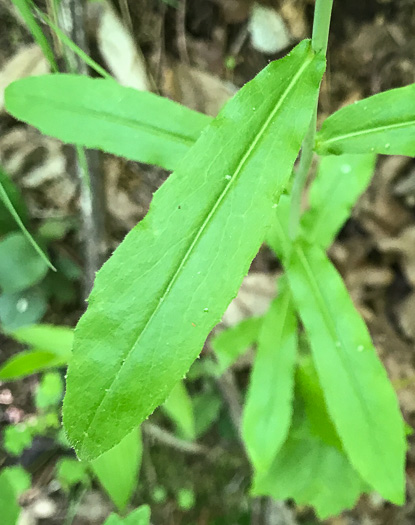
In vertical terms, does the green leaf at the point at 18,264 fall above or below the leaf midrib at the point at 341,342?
above

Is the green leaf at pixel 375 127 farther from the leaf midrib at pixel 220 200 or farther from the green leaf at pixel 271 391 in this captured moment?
the green leaf at pixel 271 391

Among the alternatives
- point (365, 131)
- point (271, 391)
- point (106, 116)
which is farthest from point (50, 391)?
point (365, 131)

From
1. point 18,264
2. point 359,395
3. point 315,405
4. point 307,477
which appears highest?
point 18,264

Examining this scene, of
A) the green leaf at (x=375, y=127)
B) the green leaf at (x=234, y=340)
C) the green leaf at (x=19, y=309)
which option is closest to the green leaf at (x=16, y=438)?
the green leaf at (x=19, y=309)

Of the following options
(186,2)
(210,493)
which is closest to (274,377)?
(210,493)

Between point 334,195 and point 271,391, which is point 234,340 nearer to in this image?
point 271,391

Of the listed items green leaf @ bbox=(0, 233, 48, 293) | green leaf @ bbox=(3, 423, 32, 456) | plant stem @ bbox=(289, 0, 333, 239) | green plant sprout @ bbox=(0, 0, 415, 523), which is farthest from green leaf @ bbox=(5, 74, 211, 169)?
green leaf @ bbox=(3, 423, 32, 456)

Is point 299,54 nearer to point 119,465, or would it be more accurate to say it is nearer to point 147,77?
point 147,77

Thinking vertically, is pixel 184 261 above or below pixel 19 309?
above

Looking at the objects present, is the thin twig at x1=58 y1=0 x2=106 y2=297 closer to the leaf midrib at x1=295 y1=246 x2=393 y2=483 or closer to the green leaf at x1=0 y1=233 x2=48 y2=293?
the green leaf at x1=0 y1=233 x2=48 y2=293
